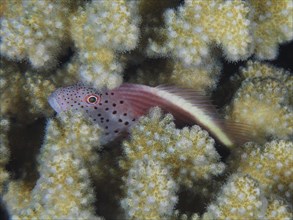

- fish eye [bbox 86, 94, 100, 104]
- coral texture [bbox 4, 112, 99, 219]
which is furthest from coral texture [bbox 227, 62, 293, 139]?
coral texture [bbox 4, 112, 99, 219]

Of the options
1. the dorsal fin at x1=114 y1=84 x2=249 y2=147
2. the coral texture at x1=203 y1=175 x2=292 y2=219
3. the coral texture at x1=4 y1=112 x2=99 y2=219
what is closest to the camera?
the coral texture at x1=203 y1=175 x2=292 y2=219

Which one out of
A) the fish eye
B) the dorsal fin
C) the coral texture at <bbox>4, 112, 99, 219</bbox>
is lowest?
the coral texture at <bbox>4, 112, 99, 219</bbox>

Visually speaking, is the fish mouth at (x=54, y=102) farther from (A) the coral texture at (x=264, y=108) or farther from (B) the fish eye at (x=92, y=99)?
(A) the coral texture at (x=264, y=108)

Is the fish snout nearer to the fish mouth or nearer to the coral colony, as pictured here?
the fish mouth

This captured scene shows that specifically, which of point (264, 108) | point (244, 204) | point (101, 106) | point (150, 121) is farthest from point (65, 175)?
point (264, 108)

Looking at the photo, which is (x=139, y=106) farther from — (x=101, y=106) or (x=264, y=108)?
(x=264, y=108)

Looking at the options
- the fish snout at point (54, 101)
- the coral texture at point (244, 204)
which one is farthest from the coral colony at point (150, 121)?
the fish snout at point (54, 101)
